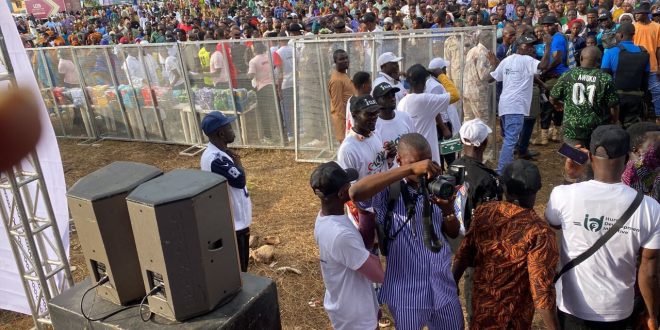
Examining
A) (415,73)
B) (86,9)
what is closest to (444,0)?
(415,73)

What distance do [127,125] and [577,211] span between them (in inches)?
412

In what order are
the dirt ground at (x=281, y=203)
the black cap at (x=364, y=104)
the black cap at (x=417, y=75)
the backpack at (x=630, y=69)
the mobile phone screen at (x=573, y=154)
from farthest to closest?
1. the backpack at (x=630, y=69)
2. the black cap at (x=417, y=75)
3. the dirt ground at (x=281, y=203)
4. the black cap at (x=364, y=104)
5. the mobile phone screen at (x=573, y=154)

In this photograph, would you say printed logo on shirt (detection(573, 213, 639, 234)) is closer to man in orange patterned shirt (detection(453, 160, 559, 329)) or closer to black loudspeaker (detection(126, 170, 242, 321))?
man in orange patterned shirt (detection(453, 160, 559, 329))

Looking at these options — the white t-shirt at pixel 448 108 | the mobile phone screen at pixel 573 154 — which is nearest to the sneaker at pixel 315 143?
the white t-shirt at pixel 448 108

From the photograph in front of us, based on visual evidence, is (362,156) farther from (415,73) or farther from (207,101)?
(207,101)

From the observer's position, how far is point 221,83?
9547 mm

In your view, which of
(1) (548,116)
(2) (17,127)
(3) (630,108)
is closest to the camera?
(2) (17,127)

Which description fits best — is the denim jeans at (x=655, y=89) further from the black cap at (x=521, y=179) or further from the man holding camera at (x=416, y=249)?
the man holding camera at (x=416, y=249)

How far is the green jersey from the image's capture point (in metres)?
5.75

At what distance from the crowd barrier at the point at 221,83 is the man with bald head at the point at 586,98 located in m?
1.61

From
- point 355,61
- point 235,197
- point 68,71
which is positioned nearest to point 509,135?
point 355,61

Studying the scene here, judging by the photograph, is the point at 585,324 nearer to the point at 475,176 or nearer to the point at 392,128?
the point at 475,176

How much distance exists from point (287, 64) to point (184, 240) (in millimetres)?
6576

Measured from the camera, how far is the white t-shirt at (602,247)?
270 cm
